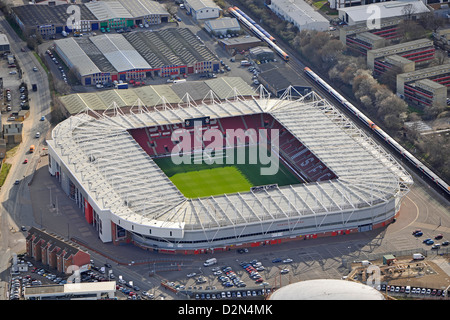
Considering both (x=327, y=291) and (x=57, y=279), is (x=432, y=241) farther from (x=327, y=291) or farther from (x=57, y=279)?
(x=57, y=279)

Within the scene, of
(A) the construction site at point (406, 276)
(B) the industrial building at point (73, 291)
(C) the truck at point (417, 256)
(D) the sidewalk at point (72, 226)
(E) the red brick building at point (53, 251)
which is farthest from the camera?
(D) the sidewalk at point (72, 226)

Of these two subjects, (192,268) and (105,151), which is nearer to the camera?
(192,268)

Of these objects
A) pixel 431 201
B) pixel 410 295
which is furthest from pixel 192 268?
pixel 431 201

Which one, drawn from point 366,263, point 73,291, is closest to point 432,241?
point 366,263

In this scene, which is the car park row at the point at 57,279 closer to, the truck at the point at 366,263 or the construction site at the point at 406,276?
the construction site at the point at 406,276

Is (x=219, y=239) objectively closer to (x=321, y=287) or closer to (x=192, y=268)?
(x=192, y=268)

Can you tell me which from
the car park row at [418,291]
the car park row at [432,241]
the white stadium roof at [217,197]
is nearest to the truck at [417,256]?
the car park row at [432,241]
